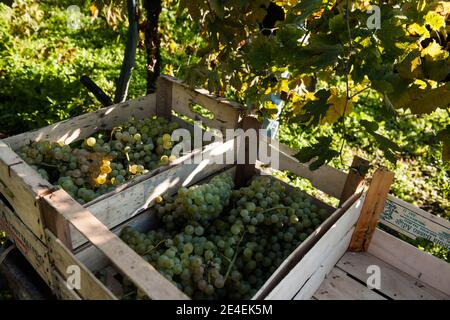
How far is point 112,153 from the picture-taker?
6.75 ft

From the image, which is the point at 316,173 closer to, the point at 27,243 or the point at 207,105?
the point at 207,105

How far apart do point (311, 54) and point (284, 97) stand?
1.14 m

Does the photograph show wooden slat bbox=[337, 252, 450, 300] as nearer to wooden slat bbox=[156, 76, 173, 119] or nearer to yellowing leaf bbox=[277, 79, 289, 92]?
yellowing leaf bbox=[277, 79, 289, 92]

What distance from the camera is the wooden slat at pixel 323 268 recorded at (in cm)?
163

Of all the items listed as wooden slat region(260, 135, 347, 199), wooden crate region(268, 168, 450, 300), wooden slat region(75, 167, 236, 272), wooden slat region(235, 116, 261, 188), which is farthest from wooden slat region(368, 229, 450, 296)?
wooden slat region(75, 167, 236, 272)

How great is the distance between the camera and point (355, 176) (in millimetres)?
1891

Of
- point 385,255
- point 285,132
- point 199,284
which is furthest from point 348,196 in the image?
point 285,132

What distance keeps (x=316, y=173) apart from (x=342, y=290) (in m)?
0.59

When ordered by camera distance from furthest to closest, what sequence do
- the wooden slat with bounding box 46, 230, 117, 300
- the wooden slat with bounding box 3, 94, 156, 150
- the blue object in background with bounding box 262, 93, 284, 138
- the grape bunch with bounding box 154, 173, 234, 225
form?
the blue object in background with bounding box 262, 93, 284, 138 < the wooden slat with bounding box 3, 94, 156, 150 < the grape bunch with bounding box 154, 173, 234, 225 < the wooden slat with bounding box 46, 230, 117, 300

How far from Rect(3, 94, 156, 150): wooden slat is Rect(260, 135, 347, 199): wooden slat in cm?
80

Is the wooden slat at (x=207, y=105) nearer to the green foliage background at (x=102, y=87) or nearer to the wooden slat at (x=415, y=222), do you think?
the green foliage background at (x=102, y=87)

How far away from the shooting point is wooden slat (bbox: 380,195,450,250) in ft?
6.02

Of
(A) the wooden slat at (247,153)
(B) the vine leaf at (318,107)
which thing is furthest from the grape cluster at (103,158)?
(B) the vine leaf at (318,107)

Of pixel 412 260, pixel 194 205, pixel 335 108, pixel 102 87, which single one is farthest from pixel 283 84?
pixel 102 87
